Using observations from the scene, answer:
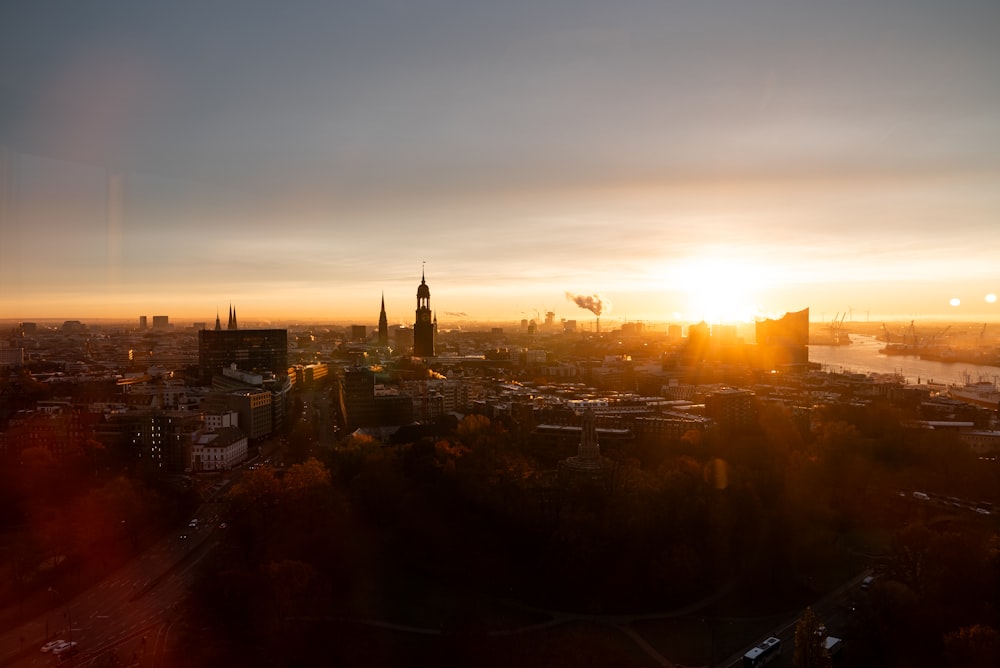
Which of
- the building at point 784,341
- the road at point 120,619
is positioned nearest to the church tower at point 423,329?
the building at point 784,341

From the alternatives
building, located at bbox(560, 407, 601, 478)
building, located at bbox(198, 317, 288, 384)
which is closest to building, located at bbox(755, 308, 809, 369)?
building, located at bbox(198, 317, 288, 384)

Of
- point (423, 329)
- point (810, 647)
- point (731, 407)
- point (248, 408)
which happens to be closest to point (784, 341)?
point (423, 329)

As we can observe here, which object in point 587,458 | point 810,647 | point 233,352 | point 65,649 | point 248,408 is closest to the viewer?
point 810,647

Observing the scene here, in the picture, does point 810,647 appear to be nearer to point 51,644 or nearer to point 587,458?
point 587,458

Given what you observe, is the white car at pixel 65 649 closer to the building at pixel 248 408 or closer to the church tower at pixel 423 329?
the building at pixel 248 408

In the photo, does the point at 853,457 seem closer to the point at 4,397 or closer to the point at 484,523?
the point at 484,523

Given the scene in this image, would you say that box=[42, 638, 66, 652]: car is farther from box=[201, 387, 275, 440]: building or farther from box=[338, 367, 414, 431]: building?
box=[338, 367, 414, 431]: building
